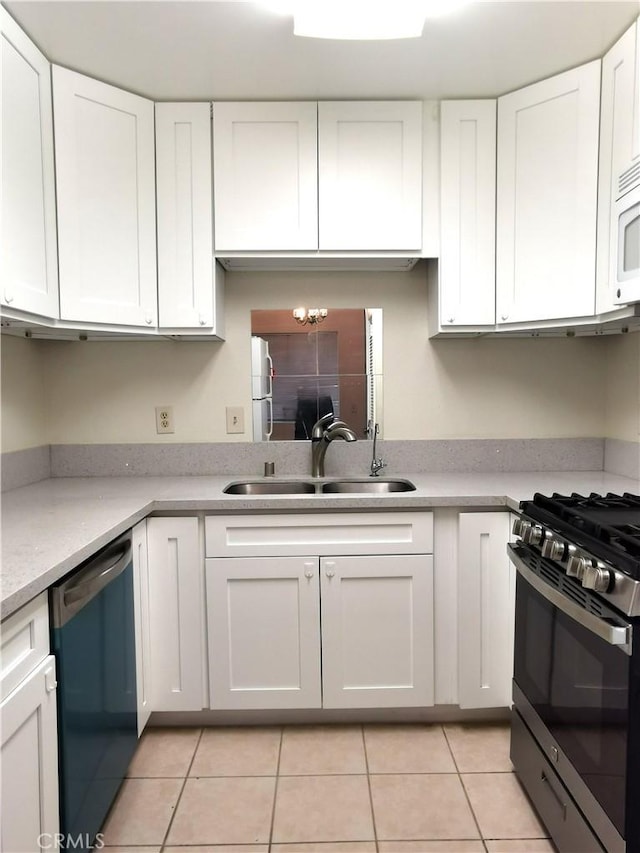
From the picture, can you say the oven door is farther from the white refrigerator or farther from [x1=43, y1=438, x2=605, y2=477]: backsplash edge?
the white refrigerator

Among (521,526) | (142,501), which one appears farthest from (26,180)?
(521,526)

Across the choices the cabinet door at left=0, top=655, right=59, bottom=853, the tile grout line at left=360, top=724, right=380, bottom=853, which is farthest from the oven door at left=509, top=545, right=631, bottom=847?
the cabinet door at left=0, top=655, right=59, bottom=853

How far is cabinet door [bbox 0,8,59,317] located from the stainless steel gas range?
1677 mm

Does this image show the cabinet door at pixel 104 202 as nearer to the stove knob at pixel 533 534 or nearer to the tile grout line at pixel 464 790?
the stove knob at pixel 533 534

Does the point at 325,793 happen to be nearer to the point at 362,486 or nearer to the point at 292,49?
the point at 362,486

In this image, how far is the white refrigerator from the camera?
257 centimetres

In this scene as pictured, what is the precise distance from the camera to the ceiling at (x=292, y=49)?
1.70 m

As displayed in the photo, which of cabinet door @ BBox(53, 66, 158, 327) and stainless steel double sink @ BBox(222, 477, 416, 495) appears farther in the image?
stainless steel double sink @ BBox(222, 477, 416, 495)

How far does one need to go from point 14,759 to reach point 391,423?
1.86 meters

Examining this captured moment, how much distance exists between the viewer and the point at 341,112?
2.19 metres

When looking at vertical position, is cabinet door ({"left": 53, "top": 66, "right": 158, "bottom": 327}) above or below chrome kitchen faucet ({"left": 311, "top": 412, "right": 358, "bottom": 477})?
above

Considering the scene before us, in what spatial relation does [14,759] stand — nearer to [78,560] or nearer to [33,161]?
[78,560]

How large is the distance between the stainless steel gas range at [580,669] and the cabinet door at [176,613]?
3.59 ft

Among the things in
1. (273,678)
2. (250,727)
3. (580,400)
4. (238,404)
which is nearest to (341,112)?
(238,404)
